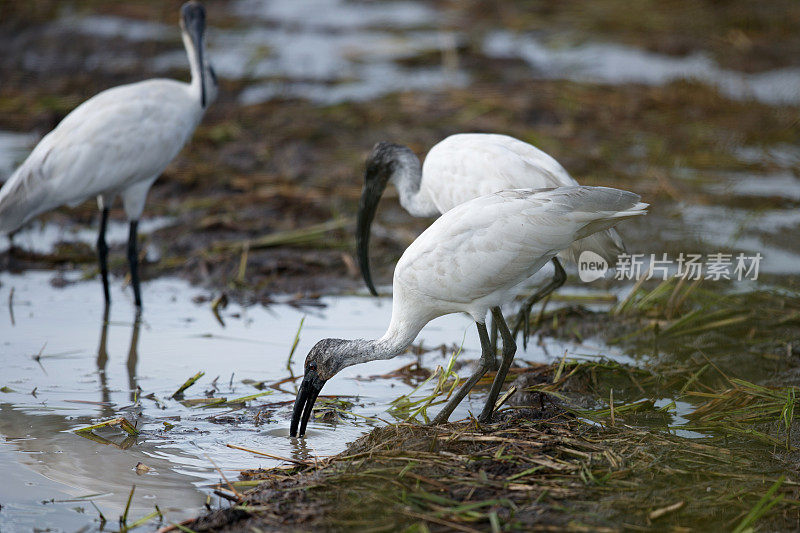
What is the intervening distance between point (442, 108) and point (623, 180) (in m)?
3.03

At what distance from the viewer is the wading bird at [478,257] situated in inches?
184

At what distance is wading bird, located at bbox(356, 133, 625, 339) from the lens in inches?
223

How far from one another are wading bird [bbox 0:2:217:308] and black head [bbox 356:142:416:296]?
1.70 metres

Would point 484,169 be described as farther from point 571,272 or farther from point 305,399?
point 571,272

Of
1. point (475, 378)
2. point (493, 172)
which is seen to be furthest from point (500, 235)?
point (493, 172)

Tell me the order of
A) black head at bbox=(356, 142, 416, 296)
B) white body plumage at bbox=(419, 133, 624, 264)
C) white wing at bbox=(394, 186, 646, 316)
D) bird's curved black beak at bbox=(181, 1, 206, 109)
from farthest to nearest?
1. bird's curved black beak at bbox=(181, 1, 206, 109)
2. black head at bbox=(356, 142, 416, 296)
3. white body plumage at bbox=(419, 133, 624, 264)
4. white wing at bbox=(394, 186, 646, 316)

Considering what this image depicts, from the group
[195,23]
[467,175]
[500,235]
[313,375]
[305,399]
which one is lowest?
[305,399]

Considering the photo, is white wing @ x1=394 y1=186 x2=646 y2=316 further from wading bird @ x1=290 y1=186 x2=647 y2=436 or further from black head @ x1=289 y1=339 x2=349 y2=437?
black head @ x1=289 y1=339 x2=349 y2=437

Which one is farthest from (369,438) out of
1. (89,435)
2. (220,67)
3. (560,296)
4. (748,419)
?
(220,67)

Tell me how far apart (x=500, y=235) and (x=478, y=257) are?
144mm

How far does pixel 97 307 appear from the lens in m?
7.22

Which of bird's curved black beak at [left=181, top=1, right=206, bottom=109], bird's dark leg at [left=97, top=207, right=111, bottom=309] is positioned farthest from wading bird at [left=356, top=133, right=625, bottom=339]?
bird's curved black beak at [left=181, top=1, right=206, bottom=109]

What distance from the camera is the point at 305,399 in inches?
192

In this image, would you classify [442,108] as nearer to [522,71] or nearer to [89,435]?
[522,71]
